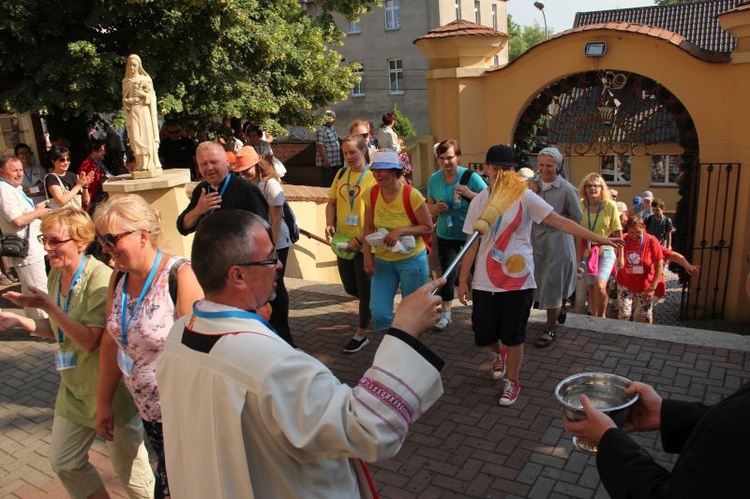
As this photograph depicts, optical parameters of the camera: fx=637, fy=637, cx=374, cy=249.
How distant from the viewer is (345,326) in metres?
6.66

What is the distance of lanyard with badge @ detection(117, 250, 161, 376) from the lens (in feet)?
9.81

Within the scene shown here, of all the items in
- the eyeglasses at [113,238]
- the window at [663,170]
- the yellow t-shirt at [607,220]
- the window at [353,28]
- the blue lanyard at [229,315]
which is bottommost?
the window at [663,170]

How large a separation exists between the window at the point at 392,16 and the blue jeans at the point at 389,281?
30.1 m

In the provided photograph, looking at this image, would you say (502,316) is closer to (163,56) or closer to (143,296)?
(143,296)

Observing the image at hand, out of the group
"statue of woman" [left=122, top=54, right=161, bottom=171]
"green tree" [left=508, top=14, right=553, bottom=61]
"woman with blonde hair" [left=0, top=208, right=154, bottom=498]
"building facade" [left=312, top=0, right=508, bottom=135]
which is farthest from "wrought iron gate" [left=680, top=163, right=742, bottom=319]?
"green tree" [left=508, top=14, right=553, bottom=61]

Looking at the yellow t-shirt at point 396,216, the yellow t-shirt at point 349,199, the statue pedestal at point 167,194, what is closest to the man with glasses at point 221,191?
Result: the yellow t-shirt at point 396,216

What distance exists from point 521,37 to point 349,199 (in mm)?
75909

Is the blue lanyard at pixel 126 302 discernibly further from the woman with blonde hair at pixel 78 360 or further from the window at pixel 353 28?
the window at pixel 353 28

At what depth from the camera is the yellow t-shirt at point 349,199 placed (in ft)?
19.2

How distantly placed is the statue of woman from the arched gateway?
4.25 meters

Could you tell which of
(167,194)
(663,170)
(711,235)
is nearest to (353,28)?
(663,170)

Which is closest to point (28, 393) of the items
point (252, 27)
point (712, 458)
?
point (712, 458)

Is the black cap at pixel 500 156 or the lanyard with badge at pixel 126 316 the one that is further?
the black cap at pixel 500 156

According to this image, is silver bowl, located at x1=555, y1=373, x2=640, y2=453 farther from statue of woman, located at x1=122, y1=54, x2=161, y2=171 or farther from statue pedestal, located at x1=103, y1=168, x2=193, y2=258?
statue of woman, located at x1=122, y1=54, x2=161, y2=171
